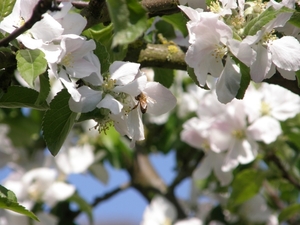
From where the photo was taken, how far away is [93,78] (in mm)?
994

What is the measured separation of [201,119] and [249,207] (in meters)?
0.56

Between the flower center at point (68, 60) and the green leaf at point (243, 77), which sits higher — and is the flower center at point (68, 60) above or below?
above

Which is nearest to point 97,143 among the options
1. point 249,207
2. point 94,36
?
point 249,207

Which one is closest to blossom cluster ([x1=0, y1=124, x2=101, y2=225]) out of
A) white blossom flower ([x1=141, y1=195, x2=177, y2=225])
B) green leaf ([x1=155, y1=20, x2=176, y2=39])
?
white blossom flower ([x1=141, y1=195, x2=177, y2=225])

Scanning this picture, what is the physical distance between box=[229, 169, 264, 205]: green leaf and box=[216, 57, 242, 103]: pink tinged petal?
1.19 meters

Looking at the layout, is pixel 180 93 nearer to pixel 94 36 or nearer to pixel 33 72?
pixel 94 36

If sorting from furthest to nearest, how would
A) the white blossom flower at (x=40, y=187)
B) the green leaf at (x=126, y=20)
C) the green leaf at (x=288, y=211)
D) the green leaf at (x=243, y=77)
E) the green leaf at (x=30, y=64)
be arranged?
the white blossom flower at (x=40, y=187), the green leaf at (x=288, y=211), the green leaf at (x=243, y=77), the green leaf at (x=30, y=64), the green leaf at (x=126, y=20)

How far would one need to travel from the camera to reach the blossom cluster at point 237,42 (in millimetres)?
965

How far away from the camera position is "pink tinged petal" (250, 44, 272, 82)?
99 cm

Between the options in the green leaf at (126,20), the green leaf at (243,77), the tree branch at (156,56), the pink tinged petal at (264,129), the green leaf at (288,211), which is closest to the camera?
the green leaf at (126,20)

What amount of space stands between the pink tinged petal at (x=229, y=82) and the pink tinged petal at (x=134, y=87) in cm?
12

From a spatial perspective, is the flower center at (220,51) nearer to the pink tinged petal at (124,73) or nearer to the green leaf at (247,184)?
the pink tinged petal at (124,73)

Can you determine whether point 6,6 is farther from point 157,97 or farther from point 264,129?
point 264,129

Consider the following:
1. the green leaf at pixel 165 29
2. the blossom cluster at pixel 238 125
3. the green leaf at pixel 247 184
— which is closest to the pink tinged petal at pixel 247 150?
the blossom cluster at pixel 238 125
